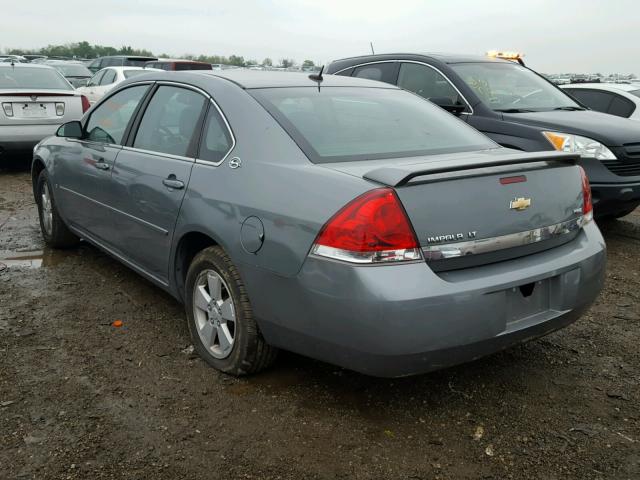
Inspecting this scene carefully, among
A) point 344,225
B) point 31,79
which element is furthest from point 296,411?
point 31,79

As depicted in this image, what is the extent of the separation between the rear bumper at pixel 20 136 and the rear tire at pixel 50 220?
11.9ft

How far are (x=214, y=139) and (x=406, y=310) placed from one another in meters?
1.52

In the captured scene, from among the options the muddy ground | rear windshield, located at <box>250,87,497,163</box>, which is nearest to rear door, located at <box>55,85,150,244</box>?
the muddy ground

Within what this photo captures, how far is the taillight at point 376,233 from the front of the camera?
99.0 inches

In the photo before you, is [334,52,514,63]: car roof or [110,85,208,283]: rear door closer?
[110,85,208,283]: rear door

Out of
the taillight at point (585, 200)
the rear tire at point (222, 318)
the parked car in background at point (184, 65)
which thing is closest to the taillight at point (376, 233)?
the rear tire at point (222, 318)

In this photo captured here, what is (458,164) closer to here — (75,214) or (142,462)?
(142,462)

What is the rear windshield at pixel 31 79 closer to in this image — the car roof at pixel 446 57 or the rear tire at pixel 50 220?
the rear tire at pixel 50 220

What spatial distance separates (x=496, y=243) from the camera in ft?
8.91

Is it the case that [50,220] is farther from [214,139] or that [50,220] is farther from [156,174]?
[214,139]

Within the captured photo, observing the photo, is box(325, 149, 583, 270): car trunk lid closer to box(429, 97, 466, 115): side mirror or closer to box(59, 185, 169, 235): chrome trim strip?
box(59, 185, 169, 235): chrome trim strip

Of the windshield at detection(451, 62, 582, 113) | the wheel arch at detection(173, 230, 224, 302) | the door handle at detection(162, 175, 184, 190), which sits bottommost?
the wheel arch at detection(173, 230, 224, 302)

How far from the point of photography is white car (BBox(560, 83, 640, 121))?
8617 mm

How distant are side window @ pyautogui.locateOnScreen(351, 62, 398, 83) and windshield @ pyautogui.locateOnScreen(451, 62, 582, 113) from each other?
0.76m
